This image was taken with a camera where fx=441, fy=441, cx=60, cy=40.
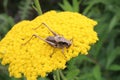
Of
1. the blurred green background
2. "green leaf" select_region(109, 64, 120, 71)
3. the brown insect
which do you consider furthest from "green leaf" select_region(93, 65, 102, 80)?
the brown insect

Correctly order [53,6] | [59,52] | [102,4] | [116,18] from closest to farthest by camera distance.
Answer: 1. [59,52]
2. [116,18]
3. [102,4]
4. [53,6]

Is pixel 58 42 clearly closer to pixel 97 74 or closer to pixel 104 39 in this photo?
pixel 97 74

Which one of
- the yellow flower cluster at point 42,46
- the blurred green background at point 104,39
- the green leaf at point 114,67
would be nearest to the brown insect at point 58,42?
the yellow flower cluster at point 42,46

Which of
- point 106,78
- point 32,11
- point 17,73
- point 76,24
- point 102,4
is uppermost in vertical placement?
point 32,11

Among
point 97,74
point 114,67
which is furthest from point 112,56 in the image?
point 97,74

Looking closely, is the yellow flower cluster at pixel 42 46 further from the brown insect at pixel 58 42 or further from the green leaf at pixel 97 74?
the green leaf at pixel 97 74

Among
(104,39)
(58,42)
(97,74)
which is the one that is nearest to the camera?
(58,42)

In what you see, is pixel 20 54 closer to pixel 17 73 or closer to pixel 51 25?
pixel 17 73

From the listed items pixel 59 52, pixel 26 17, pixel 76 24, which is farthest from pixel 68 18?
pixel 26 17

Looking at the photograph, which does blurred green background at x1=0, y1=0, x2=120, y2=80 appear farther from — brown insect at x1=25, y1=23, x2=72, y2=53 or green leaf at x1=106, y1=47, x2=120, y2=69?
brown insect at x1=25, y1=23, x2=72, y2=53
